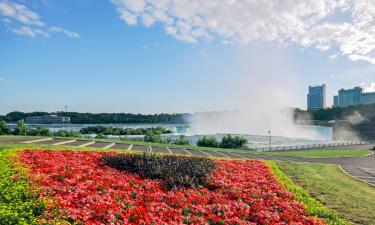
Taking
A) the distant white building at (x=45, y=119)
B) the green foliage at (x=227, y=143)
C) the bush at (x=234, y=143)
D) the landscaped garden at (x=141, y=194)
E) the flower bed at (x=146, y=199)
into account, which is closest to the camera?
→ the landscaped garden at (x=141, y=194)

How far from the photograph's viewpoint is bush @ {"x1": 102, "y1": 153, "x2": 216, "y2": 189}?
10602 millimetres

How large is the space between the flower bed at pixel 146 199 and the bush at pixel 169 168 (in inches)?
16.7

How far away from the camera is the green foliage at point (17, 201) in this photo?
19.3ft

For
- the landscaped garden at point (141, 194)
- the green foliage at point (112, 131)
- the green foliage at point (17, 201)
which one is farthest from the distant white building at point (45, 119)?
the green foliage at point (17, 201)

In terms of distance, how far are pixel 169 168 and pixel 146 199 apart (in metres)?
3.07

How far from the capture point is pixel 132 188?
31.2 ft

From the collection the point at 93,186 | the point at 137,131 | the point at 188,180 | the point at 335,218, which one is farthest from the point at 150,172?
the point at 137,131

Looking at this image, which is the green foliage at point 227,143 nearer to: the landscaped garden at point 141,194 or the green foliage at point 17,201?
the landscaped garden at point 141,194

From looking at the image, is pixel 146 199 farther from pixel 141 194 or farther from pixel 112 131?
pixel 112 131

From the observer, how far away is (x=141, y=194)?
29.5ft

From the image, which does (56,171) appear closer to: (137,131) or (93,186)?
(93,186)

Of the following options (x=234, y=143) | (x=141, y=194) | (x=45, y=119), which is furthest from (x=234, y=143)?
(x=45, y=119)

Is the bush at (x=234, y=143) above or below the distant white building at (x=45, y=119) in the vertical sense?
below

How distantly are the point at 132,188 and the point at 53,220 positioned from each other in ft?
11.8
